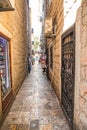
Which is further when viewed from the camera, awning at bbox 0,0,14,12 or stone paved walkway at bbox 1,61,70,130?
stone paved walkway at bbox 1,61,70,130

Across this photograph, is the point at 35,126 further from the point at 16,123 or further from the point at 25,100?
the point at 25,100

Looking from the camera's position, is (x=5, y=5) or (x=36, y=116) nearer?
(x=5, y=5)

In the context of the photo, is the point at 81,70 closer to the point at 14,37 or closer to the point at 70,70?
the point at 70,70

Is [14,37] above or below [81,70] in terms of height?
above

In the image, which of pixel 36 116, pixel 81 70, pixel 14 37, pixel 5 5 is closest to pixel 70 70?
pixel 81 70

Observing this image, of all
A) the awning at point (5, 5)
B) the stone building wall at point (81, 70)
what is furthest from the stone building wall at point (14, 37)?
the stone building wall at point (81, 70)

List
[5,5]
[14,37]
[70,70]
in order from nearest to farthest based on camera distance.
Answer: [5,5] → [70,70] → [14,37]

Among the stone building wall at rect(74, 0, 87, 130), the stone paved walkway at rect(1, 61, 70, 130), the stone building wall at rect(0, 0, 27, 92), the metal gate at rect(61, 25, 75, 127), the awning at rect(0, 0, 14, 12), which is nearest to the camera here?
the stone building wall at rect(74, 0, 87, 130)

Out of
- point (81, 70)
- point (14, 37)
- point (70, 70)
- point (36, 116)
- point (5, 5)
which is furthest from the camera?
point (14, 37)

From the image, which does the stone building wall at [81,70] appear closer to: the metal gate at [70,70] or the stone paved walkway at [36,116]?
the metal gate at [70,70]

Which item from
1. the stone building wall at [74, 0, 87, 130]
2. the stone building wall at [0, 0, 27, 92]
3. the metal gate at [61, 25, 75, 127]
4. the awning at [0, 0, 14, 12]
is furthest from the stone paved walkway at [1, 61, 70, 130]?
the awning at [0, 0, 14, 12]

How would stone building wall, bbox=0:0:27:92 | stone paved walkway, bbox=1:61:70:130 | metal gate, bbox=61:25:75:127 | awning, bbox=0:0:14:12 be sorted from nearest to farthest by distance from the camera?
awning, bbox=0:0:14:12, metal gate, bbox=61:25:75:127, stone paved walkway, bbox=1:61:70:130, stone building wall, bbox=0:0:27:92

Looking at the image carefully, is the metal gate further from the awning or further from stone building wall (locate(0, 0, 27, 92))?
stone building wall (locate(0, 0, 27, 92))

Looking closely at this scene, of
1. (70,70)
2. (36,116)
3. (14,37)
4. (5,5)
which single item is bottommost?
(36,116)
